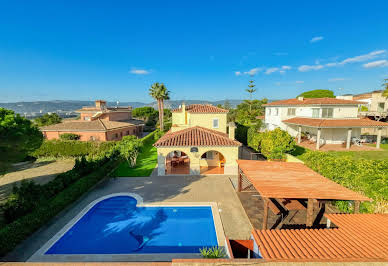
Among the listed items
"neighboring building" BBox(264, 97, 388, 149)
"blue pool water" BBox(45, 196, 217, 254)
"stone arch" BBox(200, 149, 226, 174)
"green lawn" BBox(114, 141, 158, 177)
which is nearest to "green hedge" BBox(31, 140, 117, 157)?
"green lawn" BBox(114, 141, 158, 177)

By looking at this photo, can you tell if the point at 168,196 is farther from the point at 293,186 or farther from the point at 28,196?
the point at 293,186

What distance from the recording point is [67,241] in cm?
1033

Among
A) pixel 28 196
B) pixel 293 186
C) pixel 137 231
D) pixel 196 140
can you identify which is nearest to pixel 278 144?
pixel 196 140

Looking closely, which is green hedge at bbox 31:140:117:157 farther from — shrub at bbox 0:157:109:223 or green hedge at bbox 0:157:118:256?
shrub at bbox 0:157:109:223

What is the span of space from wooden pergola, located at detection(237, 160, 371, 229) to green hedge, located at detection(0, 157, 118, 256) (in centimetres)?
1304

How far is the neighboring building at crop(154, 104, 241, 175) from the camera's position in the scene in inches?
750

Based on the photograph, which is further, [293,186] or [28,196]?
[28,196]

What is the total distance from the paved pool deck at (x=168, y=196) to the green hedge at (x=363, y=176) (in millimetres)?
7010

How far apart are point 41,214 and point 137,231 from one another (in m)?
6.10

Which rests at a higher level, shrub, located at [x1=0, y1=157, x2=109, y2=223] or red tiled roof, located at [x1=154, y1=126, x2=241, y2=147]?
red tiled roof, located at [x1=154, y1=126, x2=241, y2=147]

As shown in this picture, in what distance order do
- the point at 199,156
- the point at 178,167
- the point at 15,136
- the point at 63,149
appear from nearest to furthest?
the point at 15,136 → the point at 199,156 → the point at 178,167 → the point at 63,149

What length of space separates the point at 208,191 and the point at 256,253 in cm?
878

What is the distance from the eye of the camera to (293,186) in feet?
32.2

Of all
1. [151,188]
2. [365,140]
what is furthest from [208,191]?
[365,140]
